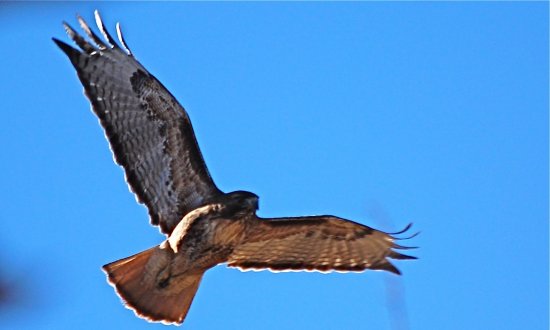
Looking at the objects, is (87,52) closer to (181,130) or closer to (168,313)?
(181,130)

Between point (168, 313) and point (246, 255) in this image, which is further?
point (246, 255)

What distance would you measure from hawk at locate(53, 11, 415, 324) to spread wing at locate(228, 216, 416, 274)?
1cm

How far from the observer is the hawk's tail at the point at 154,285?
6.73 metres

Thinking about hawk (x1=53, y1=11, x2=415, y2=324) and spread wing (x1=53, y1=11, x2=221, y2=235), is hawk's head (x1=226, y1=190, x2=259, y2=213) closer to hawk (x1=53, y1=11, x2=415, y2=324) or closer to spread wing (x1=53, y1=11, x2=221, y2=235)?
hawk (x1=53, y1=11, x2=415, y2=324)

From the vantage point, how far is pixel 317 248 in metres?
7.67

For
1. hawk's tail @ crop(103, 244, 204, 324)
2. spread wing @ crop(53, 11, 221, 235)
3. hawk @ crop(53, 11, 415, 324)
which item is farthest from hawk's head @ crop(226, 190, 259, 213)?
hawk's tail @ crop(103, 244, 204, 324)

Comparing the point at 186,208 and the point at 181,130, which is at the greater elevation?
the point at 181,130

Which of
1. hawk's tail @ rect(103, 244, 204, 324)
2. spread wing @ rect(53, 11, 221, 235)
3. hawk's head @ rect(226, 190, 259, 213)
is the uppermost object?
spread wing @ rect(53, 11, 221, 235)

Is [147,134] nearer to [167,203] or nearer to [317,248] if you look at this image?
[167,203]

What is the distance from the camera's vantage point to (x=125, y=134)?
7.09 m

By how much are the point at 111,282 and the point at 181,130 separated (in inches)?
55.0

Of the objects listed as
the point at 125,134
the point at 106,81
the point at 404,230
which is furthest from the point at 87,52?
the point at 404,230

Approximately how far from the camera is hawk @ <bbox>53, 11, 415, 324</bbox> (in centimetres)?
677

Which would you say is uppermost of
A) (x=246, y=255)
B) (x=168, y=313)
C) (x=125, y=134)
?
(x=125, y=134)
